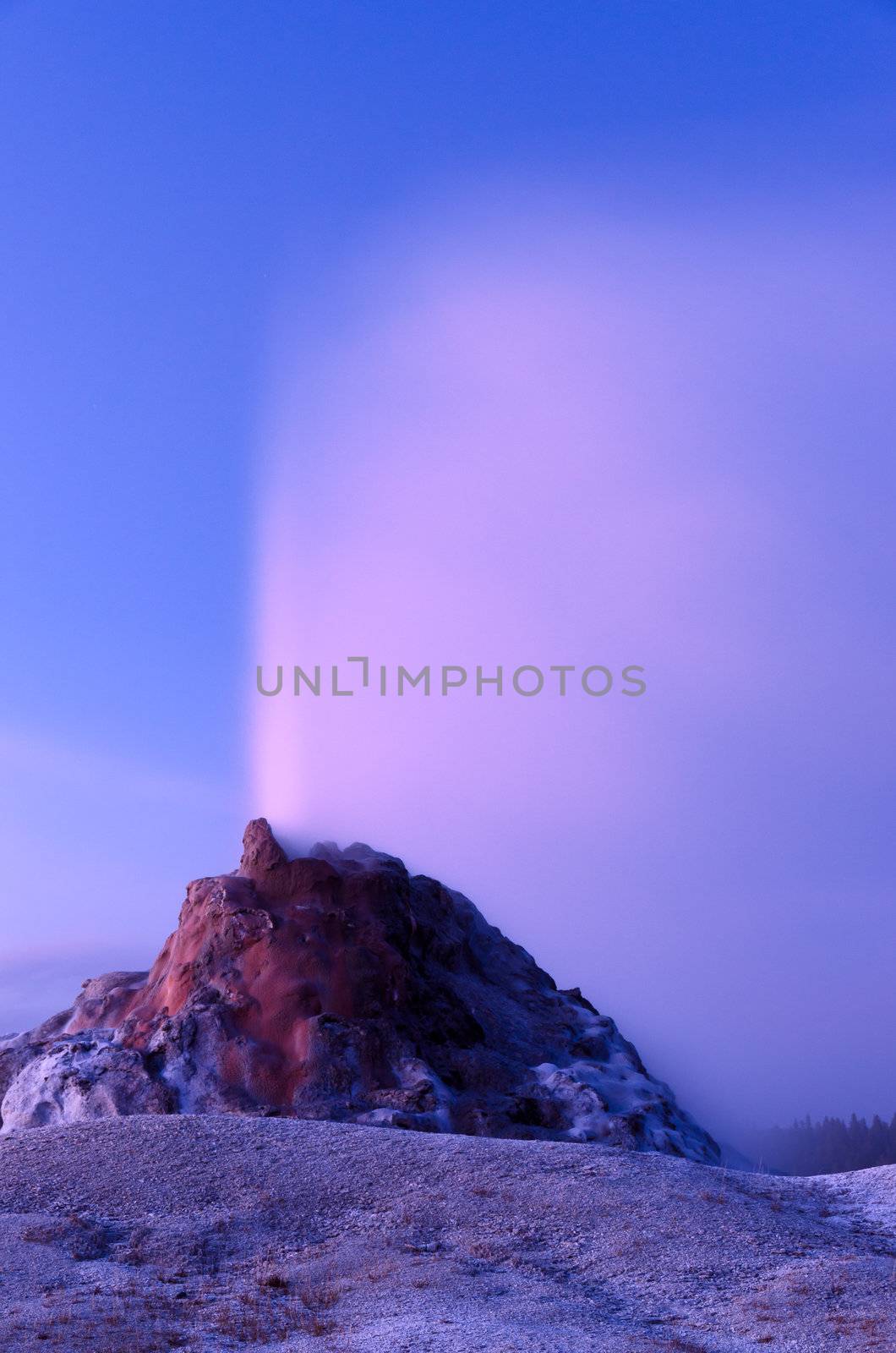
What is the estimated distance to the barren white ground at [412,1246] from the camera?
12.6 metres

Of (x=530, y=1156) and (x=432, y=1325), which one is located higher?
(x=530, y=1156)

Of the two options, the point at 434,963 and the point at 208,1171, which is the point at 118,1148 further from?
the point at 434,963

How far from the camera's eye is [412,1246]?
15.8 metres

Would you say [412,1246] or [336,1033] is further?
[336,1033]

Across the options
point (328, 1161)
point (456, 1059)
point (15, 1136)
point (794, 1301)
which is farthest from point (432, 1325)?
point (456, 1059)

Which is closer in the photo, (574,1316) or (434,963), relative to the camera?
(574,1316)

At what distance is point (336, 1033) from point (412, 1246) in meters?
10.9

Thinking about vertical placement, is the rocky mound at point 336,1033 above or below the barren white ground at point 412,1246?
above

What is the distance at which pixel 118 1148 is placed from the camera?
19.4 metres

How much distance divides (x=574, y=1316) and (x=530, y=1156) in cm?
639

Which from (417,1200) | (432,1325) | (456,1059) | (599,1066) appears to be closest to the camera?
(432,1325)

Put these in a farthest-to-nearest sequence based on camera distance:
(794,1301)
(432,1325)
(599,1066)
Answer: (599,1066) < (794,1301) < (432,1325)

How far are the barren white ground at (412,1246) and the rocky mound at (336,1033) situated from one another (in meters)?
4.71

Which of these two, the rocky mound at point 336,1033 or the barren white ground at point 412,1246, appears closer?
the barren white ground at point 412,1246
